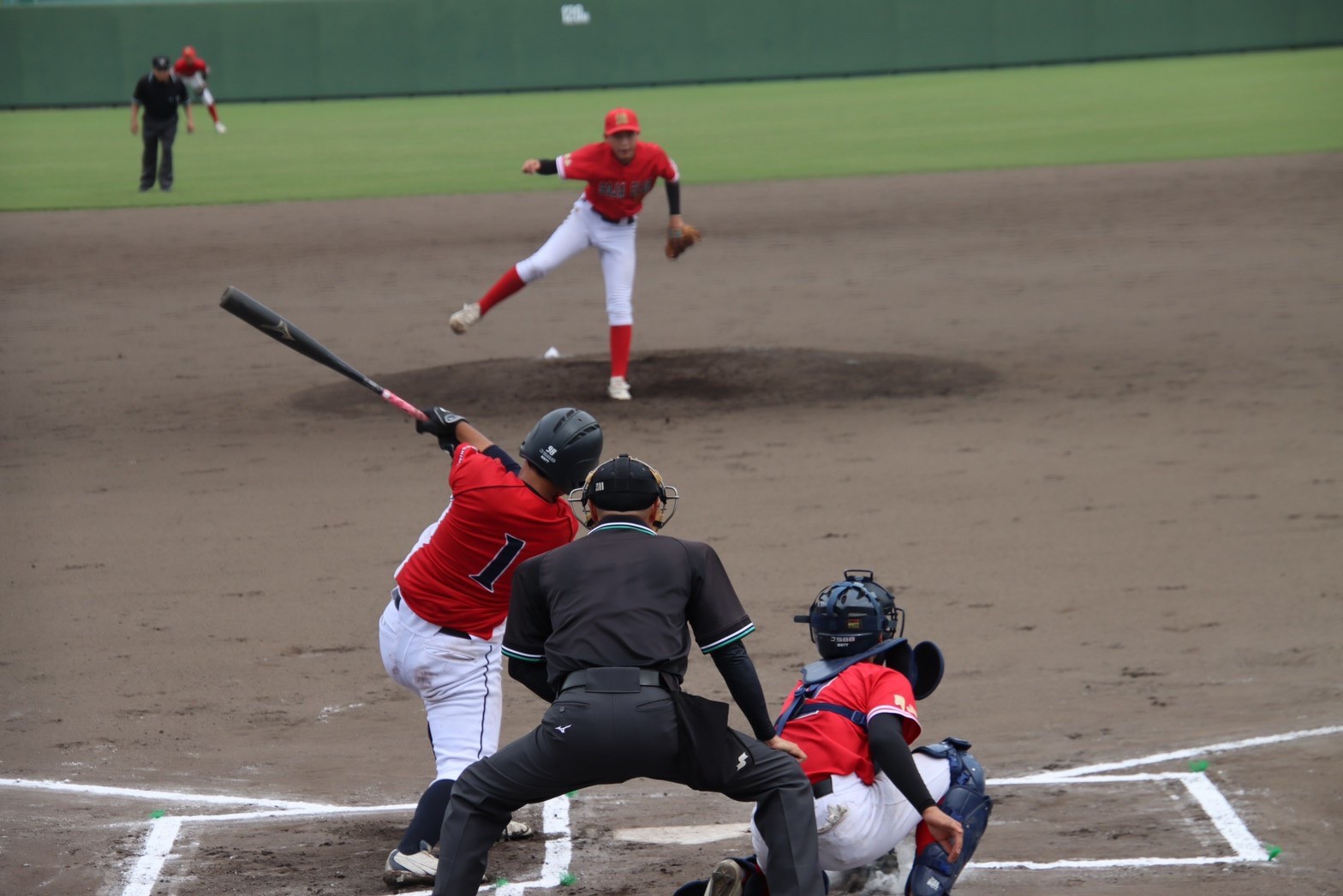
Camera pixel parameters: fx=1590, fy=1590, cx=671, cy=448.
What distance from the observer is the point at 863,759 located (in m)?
4.14

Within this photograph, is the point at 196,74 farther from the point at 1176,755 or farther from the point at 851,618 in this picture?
the point at 851,618

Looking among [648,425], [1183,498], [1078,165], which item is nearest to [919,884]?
[1183,498]

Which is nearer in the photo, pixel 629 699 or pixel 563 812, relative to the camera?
pixel 629 699

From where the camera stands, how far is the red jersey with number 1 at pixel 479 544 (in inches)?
181

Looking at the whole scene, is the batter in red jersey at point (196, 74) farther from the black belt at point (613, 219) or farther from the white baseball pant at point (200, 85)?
the black belt at point (613, 219)

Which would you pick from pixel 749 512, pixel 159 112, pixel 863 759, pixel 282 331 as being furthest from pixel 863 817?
pixel 159 112

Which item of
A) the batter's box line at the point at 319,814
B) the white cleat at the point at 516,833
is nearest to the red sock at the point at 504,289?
the batter's box line at the point at 319,814

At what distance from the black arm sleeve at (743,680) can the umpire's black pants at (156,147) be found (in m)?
21.2

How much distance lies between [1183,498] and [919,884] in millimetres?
5299

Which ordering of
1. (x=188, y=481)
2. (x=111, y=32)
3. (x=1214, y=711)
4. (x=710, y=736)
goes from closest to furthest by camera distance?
(x=710, y=736) → (x=1214, y=711) → (x=188, y=481) → (x=111, y=32)

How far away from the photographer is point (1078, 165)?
78.5ft

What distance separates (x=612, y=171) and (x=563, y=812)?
6.69 metres

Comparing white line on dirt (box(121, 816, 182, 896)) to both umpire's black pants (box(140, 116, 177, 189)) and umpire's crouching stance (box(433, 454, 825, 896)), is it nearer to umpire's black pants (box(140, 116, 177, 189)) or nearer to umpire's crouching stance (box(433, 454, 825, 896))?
umpire's crouching stance (box(433, 454, 825, 896))

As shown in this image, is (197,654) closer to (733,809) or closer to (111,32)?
(733,809)
